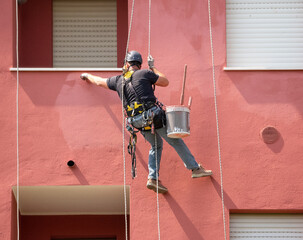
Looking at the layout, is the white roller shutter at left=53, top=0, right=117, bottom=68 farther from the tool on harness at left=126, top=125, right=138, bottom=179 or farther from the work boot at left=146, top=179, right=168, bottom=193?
the work boot at left=146, top=179, right=168, bottom=193

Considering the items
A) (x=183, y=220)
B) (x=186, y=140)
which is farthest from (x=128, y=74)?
(x=183, y=220)

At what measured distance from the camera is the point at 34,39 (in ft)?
46.2

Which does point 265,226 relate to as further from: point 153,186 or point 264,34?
point 264,34

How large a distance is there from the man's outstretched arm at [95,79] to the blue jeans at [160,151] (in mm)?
888

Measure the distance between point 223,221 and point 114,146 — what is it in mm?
1838

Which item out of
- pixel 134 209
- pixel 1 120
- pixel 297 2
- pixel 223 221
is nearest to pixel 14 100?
pixel 1 120

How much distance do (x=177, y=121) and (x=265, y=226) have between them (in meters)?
2.11

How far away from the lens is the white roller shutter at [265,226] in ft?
41.7

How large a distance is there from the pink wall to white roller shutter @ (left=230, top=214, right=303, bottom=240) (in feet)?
0.78

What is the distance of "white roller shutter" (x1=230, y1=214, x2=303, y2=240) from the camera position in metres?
12.7

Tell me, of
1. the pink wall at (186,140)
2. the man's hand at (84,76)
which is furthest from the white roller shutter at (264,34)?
the man's hand at (84,76)

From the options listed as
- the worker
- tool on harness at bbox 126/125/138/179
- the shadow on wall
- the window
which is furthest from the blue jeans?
the window

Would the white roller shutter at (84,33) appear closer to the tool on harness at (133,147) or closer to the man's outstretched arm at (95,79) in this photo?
the man's outstretched arm at (95,79)

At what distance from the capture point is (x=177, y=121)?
11883mm
